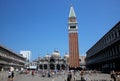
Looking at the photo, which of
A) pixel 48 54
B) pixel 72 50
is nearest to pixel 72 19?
pixel 72 50

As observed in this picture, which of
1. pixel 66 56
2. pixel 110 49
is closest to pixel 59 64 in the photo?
pixel 66 56

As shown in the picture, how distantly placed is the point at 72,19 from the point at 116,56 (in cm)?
7261

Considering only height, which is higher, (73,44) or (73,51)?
(73,44)

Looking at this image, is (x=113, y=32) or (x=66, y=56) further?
(x=66, y=56)

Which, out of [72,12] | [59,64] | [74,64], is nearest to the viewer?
[74,64]

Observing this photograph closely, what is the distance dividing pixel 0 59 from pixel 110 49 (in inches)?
1597

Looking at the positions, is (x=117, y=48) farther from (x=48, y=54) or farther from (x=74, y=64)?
(x=48, y=54)

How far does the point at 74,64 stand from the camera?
10281 cm

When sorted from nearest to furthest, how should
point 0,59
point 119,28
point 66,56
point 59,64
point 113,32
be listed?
point 119,28 < point 113,32 < point 0,59 < point 59,64 < point 66,56

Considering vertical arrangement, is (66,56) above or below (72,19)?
below

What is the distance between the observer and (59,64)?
145375 millimetres

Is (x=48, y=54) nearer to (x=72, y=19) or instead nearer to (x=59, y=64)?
(x=59, y=64)

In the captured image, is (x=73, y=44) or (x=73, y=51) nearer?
(x=73, y=51)

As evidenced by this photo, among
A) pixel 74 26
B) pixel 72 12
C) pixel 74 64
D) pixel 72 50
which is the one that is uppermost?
pixel 72 12
